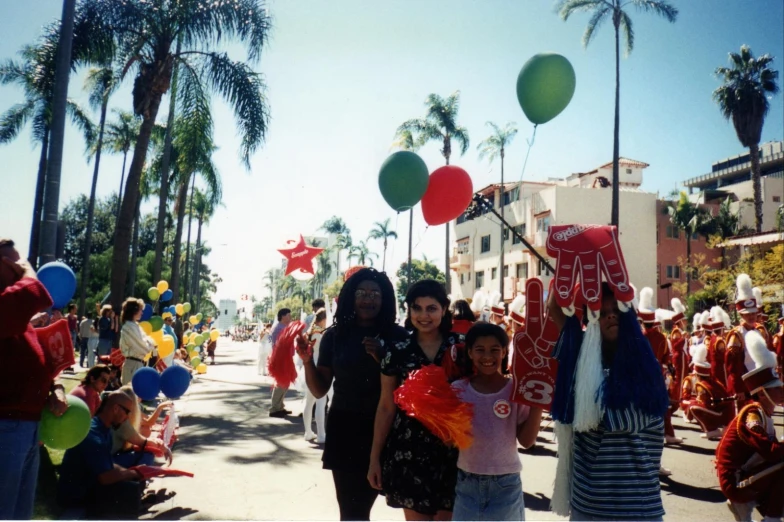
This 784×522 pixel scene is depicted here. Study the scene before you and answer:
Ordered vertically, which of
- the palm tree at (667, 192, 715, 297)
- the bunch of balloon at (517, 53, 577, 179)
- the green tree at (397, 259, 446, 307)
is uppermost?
the palm tree at (667, 192, 715, 297)

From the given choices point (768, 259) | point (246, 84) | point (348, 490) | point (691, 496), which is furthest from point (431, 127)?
point (348, 490)

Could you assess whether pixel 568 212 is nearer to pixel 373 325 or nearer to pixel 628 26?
pixel 628 26

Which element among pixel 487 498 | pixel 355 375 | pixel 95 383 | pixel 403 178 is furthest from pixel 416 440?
pixel 95 383

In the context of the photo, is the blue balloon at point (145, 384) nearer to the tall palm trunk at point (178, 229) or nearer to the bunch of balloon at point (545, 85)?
the bunch of balloon at point (545, 85)

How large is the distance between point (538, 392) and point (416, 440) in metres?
0.66

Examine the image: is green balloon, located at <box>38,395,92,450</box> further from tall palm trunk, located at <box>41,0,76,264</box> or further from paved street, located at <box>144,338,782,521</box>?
tall palm trunk, located at <box>41,0,76,264</box>

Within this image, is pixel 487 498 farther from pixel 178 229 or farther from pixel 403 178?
pixel 178 229

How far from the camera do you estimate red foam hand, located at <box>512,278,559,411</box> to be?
2.74 metres

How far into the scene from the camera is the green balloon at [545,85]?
463cm

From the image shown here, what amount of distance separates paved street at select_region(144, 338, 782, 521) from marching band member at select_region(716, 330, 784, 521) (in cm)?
123

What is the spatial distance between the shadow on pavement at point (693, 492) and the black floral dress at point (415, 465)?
407cm

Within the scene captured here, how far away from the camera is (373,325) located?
343 centimetres

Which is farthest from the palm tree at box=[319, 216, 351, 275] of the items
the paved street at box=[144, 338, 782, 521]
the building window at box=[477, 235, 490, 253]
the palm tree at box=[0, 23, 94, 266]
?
the paved street at box=[144, 338, 782, 521]

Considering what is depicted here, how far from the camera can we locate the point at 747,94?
30.1 metres
